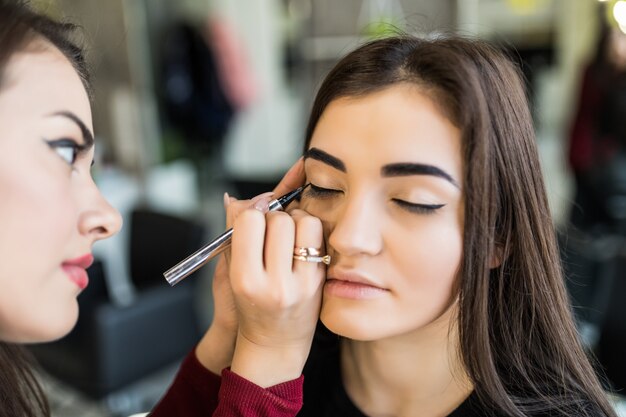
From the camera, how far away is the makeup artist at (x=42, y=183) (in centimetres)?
61

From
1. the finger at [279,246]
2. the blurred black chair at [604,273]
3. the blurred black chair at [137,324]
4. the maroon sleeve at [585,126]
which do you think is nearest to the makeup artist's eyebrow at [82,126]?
the finger at [279,246]

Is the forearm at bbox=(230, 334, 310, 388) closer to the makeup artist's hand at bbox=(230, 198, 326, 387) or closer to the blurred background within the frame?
the makeup artist's hand at bbox=(230, 198, 326, 387)

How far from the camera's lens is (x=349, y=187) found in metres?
0.76

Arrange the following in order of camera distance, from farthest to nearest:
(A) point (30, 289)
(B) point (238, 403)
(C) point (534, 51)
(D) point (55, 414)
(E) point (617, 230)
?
1. (C) point (534, 51)
2. (E) point (617, 230)
3. (D) point (55, 414)
4. (B) point (238, 403)
5. (A) point (30, 289)

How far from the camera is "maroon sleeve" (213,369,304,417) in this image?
733 mm

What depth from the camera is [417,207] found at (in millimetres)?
738

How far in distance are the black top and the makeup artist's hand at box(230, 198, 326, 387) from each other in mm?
189

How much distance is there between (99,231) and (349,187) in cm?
30

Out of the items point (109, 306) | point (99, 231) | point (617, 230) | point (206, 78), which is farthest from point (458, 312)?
point (206, 78)

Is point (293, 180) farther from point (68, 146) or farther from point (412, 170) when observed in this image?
point (68, 146)

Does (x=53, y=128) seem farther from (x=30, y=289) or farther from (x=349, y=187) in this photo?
(x=349, y=187)

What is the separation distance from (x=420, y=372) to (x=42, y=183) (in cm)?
55

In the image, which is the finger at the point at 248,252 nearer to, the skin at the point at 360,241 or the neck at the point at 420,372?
the skin at the point at 360,241

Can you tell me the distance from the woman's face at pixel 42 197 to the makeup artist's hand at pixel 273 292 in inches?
6.7
